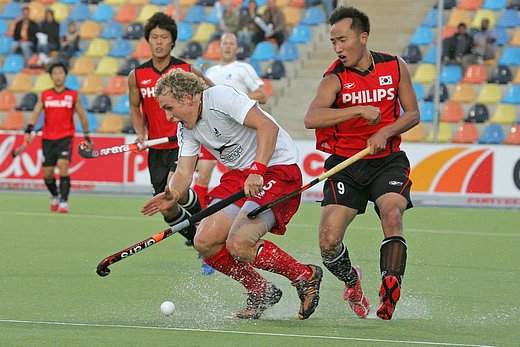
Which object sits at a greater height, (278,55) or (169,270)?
(278,55)

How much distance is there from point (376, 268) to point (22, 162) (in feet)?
30.1

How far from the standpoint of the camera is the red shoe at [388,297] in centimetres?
590

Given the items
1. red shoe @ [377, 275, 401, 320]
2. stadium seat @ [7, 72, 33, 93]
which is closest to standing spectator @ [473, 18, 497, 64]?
stadium seat @ [7, 72, 33, 93]

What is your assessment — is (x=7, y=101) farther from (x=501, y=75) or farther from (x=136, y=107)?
(x=136, y=107)

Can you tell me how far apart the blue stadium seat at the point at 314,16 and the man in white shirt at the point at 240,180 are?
1182 cm

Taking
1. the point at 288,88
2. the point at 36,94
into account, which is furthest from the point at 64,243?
the point at 36,94

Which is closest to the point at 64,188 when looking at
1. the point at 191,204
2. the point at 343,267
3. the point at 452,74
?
the point at 191,204

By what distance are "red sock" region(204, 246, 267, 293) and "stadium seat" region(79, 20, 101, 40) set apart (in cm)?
1426

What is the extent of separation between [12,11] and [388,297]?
53.9ft

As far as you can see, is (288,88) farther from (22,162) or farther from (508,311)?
(508,311)

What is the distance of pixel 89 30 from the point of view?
20.1 meters

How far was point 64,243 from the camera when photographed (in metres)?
10.4

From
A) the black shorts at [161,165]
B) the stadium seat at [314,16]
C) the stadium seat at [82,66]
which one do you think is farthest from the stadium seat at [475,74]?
the black shorts at [161,165]

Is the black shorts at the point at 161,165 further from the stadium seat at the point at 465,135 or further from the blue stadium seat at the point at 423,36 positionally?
the blue stadium seat at the point at 423,36
